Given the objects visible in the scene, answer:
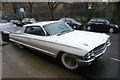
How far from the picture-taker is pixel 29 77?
3.28m

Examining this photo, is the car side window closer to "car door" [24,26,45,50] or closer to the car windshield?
"car door" [24,26,45,50]

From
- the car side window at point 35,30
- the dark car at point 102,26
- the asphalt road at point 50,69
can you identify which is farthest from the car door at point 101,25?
the car side window at point 35,30

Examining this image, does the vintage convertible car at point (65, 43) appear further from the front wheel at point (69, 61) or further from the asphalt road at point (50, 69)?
the asphalt road at point (50, 69)

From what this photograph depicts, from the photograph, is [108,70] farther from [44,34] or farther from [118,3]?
[118,3]

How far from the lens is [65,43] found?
3422 millimetres

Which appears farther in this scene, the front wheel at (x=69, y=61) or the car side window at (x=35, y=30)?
the car side window at (x=35, y=30)

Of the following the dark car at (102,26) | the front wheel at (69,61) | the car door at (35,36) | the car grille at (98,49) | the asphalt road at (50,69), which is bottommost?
the asphalt road at (50,69)

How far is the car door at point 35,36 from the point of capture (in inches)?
165

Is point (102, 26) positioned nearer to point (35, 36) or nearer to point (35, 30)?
point (35, 30)

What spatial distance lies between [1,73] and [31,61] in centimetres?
112

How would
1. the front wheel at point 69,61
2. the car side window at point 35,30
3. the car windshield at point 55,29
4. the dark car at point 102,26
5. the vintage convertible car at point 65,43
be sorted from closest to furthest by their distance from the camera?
the vintage convertible car at point 65,43 < the front wheel at point 69,61 < the car windshield at point 55,29 < the car side window at point 35,30 < the dark car at point 102,26

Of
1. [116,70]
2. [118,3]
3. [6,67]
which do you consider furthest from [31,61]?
[118,3]

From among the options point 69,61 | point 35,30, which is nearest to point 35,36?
point 35,30

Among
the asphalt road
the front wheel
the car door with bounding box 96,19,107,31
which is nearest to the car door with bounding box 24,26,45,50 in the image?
the asphalt road
